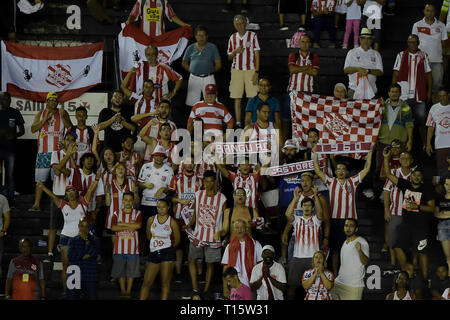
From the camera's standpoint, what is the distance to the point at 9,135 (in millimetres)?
19125

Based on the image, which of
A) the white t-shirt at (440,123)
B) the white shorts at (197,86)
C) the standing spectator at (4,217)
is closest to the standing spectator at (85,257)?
the standing spectator at (4,217)

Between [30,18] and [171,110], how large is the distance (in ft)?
12.0

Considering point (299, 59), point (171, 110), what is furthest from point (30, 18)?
point (299, 59)

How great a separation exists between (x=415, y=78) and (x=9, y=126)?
696 centimetres

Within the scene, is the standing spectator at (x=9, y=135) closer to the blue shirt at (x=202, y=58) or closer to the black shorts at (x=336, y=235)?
the blue shirt at (x=202, y=58)

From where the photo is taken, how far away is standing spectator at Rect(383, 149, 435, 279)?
17.5 meters

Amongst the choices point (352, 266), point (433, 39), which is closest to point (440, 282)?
point (352, 266)

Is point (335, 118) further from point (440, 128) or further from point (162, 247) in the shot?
point (162, 247)

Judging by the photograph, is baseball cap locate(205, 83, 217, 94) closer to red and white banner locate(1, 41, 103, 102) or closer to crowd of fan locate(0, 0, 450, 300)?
crowd of fan locate(0, 0, 450, 300)

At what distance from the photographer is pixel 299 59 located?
2005 cm

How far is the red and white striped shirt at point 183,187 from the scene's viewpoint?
17891 mm

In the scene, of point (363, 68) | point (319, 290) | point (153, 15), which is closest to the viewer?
point (319, 290)

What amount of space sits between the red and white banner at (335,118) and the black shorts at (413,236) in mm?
2088

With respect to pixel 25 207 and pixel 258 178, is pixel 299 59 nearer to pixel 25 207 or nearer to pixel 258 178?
pixel 258 178
